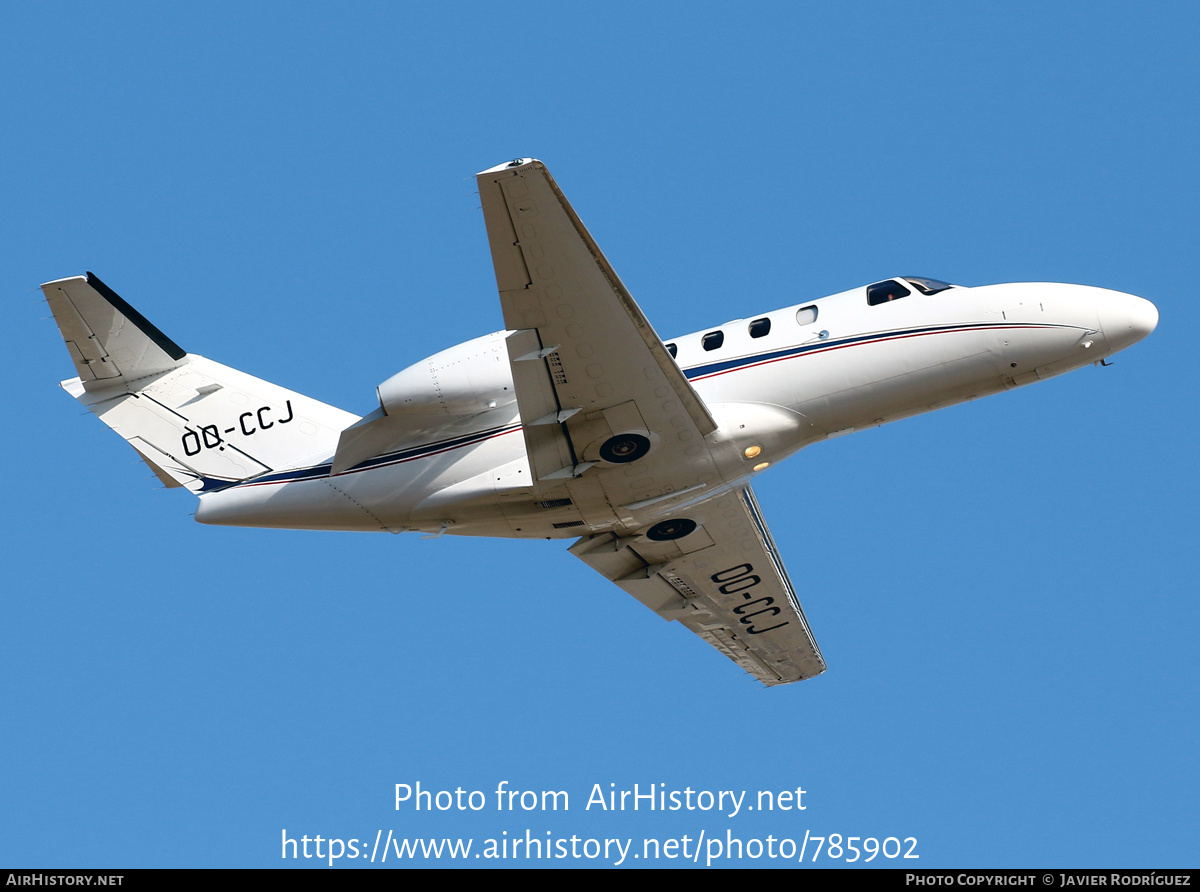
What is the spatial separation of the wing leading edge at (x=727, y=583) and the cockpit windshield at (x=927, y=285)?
462cm

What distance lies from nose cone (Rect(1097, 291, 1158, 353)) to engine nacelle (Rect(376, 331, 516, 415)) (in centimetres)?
961

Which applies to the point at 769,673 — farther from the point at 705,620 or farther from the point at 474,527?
the point at 474,527

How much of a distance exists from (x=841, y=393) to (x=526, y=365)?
519 cm

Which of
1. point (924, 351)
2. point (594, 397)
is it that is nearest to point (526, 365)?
point (594, 397)

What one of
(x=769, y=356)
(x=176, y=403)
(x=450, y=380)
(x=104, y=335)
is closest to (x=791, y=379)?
(x=769, y=356)

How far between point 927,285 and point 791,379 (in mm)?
2914

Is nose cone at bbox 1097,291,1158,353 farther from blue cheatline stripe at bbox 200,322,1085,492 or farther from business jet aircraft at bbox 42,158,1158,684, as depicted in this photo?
blue cheatline stripe at bbox 200,322,1085,492

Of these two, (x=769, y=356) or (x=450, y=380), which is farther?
(x=769, y=356)

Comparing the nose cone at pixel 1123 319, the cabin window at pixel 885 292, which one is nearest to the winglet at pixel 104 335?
the cabin window at pixel 885 292

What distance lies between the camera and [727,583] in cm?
2584

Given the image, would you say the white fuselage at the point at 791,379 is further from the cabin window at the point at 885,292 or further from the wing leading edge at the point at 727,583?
the wing leading edge at the point at 727,583

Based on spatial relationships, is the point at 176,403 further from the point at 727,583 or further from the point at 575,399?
the point at 727,583

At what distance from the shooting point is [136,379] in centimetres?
2378

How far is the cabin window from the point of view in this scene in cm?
2127
